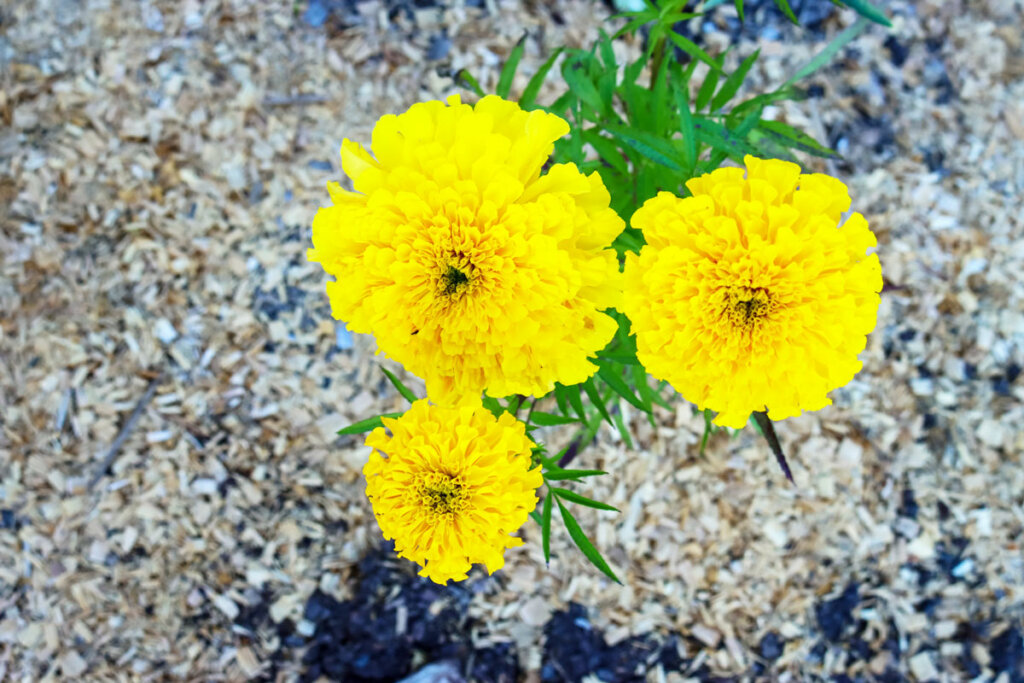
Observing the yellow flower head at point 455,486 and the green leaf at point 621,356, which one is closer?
the yellow flower head at point 455,486

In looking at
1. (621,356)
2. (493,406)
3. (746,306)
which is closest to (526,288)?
(746,306)

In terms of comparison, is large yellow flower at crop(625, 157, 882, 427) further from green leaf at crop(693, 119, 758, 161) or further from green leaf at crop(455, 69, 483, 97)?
green leaf at crop(455, 69, 483, 97)

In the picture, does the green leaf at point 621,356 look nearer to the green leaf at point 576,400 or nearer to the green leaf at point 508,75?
the green leaf at point 576,400

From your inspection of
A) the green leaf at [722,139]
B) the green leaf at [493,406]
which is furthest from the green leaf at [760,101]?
the green leaf at [493,406]

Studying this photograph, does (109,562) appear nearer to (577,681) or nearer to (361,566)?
(361,566)

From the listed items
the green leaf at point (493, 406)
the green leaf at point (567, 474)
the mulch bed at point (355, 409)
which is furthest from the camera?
the mulch bed at point (355, 409)

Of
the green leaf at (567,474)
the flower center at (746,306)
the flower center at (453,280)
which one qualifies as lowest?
the green leaf at (567,474)

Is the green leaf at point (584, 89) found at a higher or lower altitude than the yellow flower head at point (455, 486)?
higher
